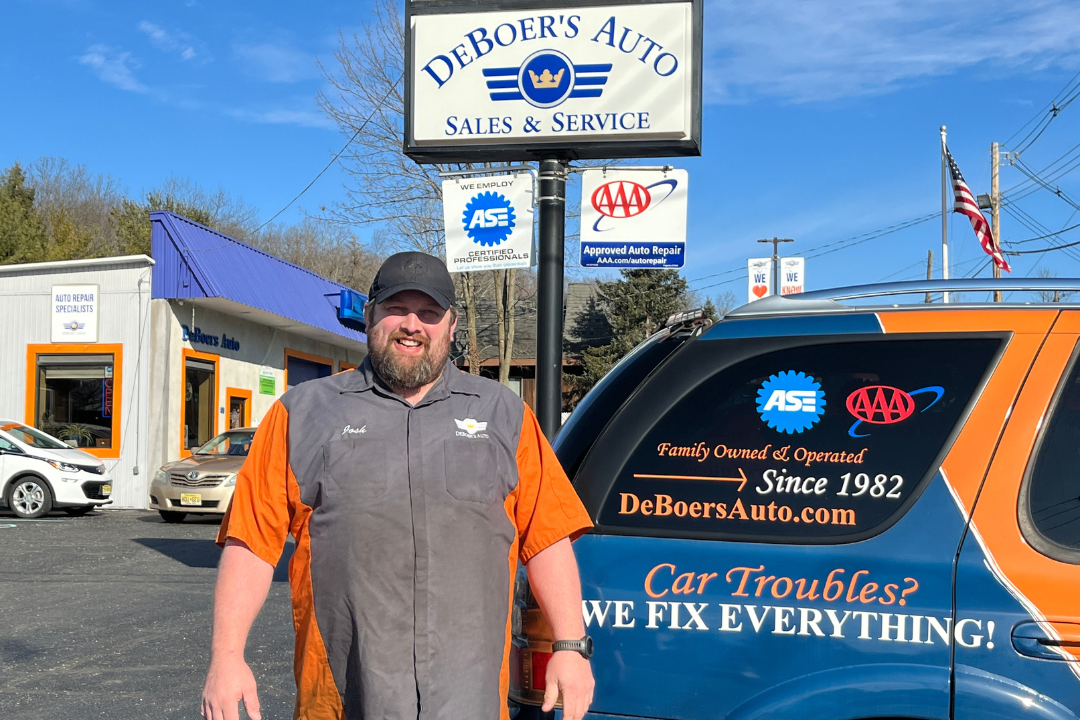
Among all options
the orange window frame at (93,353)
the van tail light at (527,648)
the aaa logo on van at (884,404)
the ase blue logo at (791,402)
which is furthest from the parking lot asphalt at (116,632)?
the orange window frame at (93,353)

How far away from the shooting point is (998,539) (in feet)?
8.16

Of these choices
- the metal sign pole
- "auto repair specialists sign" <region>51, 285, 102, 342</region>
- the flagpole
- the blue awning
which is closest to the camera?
the metal sign pole

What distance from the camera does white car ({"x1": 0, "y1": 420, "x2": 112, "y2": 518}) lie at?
16.1 meters

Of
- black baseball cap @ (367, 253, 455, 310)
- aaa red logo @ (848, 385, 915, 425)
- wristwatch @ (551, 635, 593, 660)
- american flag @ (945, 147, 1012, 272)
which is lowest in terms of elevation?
wristwatch @ (551, 635, 593, 660)

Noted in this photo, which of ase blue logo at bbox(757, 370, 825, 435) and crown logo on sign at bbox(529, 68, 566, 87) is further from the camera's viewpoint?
crown logo on sign at bbox(529, 68, 566, 87)

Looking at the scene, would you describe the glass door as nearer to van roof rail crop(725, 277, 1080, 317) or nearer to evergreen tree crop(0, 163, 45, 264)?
evergreen tree crop(0, 163, 45, 264)

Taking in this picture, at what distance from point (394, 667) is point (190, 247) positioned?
1900 centimetres

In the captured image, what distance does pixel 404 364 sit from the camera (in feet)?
8.86

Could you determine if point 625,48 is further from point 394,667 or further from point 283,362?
point 283,362

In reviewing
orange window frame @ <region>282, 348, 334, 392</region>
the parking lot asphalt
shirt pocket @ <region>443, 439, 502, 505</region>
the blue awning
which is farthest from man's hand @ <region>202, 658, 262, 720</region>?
orange window frame @ <region>282, 348, 334, 392</region>

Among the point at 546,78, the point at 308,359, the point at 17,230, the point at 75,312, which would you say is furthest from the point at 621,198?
the point at 17,230

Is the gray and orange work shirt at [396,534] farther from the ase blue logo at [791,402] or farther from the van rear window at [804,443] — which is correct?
the ase blue logo at [791,402]

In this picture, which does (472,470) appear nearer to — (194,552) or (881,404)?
(881,404)

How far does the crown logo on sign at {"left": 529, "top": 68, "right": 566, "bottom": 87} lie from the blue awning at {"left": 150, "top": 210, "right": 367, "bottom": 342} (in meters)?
13.7
